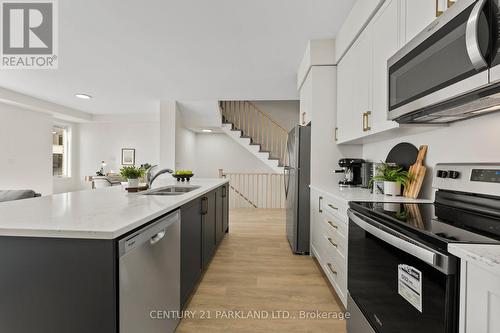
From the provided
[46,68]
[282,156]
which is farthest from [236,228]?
[46,68]

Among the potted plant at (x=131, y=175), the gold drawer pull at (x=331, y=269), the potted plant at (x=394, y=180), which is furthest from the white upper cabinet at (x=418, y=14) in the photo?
the potted plant at (x=131, y=175)

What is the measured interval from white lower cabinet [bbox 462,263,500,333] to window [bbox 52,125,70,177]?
901 centimetres

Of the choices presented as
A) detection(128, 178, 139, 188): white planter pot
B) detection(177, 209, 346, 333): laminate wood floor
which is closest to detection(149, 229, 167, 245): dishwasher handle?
detection(177, 209, 346, 333): laminate wood floor

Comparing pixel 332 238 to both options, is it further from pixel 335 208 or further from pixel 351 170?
pixel 351 170

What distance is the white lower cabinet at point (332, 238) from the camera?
1.79m

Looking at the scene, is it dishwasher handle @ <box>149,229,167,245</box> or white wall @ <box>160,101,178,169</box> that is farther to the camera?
white wall @ <box>160,101,178,169</box>

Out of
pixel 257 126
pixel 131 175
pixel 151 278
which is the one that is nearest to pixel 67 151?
pixel 257 126

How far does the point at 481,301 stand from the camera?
67 centimetres

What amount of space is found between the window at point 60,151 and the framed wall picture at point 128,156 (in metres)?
1.69

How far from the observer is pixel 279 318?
1.78 metres

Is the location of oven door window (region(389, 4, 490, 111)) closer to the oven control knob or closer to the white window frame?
the oven control knob

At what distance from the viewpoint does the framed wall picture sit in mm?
7676

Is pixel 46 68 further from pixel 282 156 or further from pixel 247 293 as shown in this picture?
pixel 282 156

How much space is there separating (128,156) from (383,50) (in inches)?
300
